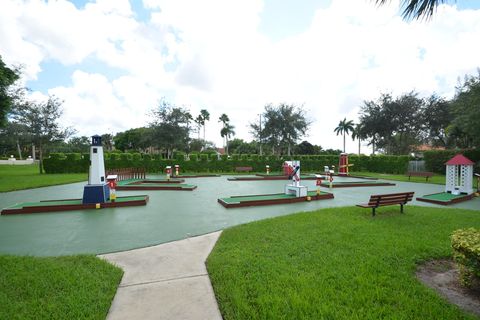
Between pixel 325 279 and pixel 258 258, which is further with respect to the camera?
pixel 258 258

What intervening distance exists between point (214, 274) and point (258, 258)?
2.51 feet

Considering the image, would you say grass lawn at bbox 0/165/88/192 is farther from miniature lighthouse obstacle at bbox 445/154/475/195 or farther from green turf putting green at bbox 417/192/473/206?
miniature lighthouse obstacle at bbox 445/154/475/195

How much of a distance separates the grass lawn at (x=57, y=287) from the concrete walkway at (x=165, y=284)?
18 cm

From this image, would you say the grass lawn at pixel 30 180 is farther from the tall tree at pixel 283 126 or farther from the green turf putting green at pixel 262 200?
the tall tree at pixel 283 126

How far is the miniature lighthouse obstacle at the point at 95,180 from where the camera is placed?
27.2ft

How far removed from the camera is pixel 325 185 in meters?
14.7

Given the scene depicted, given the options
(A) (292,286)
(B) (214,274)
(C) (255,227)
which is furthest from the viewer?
(C) (255,227)

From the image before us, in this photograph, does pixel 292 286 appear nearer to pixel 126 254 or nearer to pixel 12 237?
pixel 126 254

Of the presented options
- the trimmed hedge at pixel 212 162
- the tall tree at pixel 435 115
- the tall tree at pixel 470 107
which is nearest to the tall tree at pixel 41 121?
the trimmed hedge at pixel 212 162

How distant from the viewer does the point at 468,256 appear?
2.95 metres

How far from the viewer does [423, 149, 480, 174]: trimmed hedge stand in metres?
21.2

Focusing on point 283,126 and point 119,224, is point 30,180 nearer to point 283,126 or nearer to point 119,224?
point 119,224

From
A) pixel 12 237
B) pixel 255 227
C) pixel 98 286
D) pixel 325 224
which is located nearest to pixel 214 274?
Result: pixel 98 286

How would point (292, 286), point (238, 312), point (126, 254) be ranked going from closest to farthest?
1. point (238, 312)
2. point (292, 286)
3. point (126, 254)
